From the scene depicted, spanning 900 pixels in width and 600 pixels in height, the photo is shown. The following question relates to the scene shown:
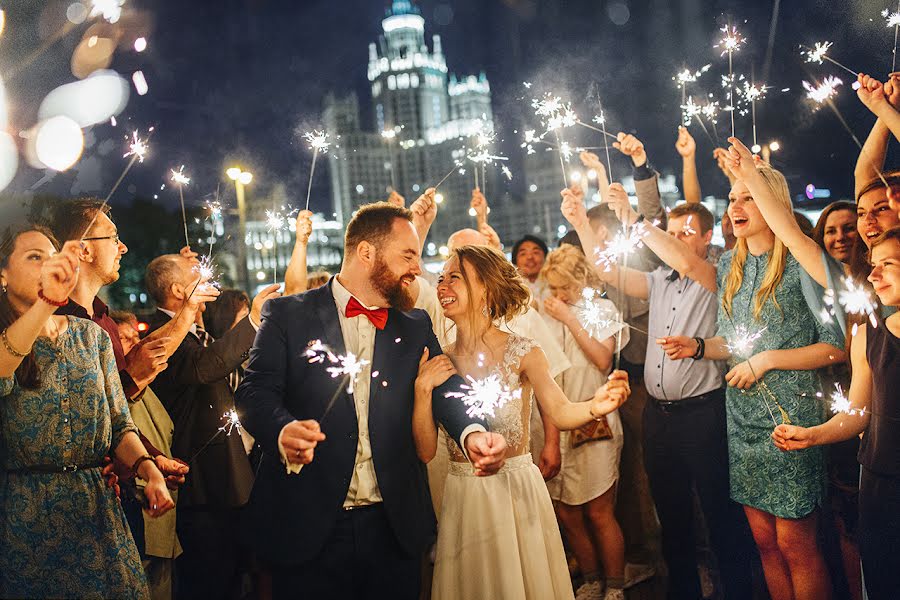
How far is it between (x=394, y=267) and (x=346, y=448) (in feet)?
2.49

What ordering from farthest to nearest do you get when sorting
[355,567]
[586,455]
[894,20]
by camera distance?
1. [586,455]
2. [894,20]
3. [355,567]

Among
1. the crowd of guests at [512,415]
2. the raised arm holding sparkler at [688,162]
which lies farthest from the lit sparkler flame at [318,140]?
the raised arm holding sparkler at [688,162]

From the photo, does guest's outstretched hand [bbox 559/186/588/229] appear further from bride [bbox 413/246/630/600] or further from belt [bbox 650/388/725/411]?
belt [bbox 650/388/725/411]

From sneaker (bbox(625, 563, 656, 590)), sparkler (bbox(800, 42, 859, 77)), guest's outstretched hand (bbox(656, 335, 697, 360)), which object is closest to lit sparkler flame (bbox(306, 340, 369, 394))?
guest's outstretched hand (bbox(656, 335, 697, 360))

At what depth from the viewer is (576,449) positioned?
13.2 feet

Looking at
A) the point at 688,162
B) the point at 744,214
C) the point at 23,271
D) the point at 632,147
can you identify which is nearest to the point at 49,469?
the point at 23,271

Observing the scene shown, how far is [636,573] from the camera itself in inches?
170

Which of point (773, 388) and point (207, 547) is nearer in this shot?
point (773, 388)

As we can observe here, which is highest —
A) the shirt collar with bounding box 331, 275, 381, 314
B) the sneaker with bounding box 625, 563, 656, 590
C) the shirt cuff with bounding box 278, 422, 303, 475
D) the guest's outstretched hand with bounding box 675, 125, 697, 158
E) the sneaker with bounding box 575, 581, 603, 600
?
the guest's outstretched hand with bounding box 675, 125, 697, 158

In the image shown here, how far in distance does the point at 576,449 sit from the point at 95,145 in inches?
135

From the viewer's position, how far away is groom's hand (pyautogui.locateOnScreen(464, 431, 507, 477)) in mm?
2326

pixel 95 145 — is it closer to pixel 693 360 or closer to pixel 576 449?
pixel 576 449

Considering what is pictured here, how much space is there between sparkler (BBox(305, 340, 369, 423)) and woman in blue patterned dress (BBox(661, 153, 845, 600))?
1.68 m

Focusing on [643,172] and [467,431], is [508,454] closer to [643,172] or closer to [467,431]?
[467,431]
